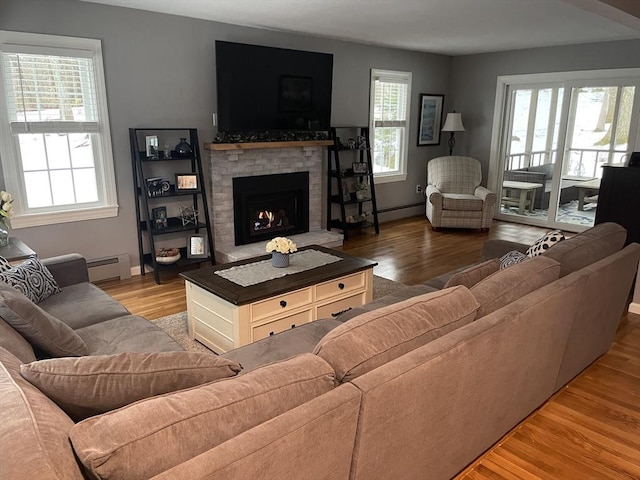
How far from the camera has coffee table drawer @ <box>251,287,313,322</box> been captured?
2.84 meters

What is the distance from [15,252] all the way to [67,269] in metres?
0.54

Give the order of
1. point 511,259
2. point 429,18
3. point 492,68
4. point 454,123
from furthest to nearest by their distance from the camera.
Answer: point 454,123, point 492,68, point 429,18, point 511,259

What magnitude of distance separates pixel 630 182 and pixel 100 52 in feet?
15.7

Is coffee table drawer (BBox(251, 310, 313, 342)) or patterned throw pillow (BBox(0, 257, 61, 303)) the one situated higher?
patterned throw pillow (BBox(0, 257, 61, 303))

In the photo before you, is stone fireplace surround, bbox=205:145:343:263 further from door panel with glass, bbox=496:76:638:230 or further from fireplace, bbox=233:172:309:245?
door panel with glass, bbox=496:76:638:230

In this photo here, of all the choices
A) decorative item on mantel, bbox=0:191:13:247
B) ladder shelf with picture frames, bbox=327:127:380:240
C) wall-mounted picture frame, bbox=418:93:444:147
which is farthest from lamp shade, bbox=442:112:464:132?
decorative item on mantel, bbox=0:191:13:247

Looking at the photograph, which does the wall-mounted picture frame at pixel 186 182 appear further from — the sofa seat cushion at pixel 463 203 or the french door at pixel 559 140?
the french door at pixel 559 140

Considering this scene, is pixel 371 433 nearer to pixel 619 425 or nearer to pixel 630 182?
pixel 619 425

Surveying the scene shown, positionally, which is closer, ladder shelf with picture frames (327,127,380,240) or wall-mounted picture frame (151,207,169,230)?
wall-mounted picture frame (151,207,169,230)

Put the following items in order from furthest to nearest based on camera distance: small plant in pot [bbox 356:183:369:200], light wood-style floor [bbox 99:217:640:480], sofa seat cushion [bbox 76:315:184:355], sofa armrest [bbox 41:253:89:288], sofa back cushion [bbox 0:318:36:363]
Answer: small plant in pot [bbox 356:183:369:200], sofa armrest [bbox 41:253:89:288], sofa seat cushion [bbox 76:315:184:355], light wood-style floor [bbox 99:217:640:480], sofa back cushion [bbox 0:318:36:363]

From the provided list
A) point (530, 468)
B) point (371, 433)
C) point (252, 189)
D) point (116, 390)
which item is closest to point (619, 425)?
point (530, 468)

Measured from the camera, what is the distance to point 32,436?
938mm

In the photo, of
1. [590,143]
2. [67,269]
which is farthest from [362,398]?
[590,143]

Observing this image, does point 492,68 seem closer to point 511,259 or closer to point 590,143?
point 590,143
